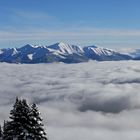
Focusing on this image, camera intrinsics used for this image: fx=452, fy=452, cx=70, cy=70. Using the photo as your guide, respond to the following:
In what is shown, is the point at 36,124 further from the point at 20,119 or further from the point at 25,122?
the point at 20,119

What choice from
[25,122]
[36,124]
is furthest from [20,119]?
[36,124]

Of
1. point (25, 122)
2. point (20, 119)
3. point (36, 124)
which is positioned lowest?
point (36, 124)

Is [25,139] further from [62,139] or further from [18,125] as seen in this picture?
[62,139]

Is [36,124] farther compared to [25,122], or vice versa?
[36,124]

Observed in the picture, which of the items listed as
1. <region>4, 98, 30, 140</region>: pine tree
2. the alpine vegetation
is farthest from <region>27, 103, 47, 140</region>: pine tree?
<region>4, 98, 30, 140</region>: pine tree

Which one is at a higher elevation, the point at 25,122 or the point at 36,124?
the point at 25,122

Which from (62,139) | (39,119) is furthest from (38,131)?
(62,139)

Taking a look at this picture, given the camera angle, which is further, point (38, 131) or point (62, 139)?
point (62, 139)

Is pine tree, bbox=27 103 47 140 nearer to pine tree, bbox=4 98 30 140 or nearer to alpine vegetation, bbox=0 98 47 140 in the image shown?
alpine vegetation, bbox=0 98 47 140
